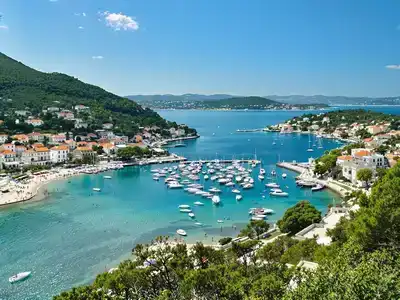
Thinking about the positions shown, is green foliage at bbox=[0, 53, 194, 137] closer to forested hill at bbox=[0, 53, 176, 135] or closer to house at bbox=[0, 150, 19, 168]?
forested hill at bbox=[0, 53, 176, 135]

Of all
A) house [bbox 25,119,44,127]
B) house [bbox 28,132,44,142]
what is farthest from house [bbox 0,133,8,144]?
house [bbox 25,119,44,127]

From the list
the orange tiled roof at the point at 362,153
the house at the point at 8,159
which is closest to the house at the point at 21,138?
the house at the point at 8,159

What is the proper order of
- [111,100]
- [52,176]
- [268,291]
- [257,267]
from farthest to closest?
[111,100] → [52,176] → [257,267] → [268,291]

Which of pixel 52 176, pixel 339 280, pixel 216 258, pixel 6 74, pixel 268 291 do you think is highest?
pixel 6 74

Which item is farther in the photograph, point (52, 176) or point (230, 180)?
point (52, 176)

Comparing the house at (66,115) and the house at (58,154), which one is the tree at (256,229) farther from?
the house at (66,115)

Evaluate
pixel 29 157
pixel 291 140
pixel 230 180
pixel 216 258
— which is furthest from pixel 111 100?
pixel 216 258

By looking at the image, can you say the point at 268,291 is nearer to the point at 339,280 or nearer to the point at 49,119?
the point at 339,280
